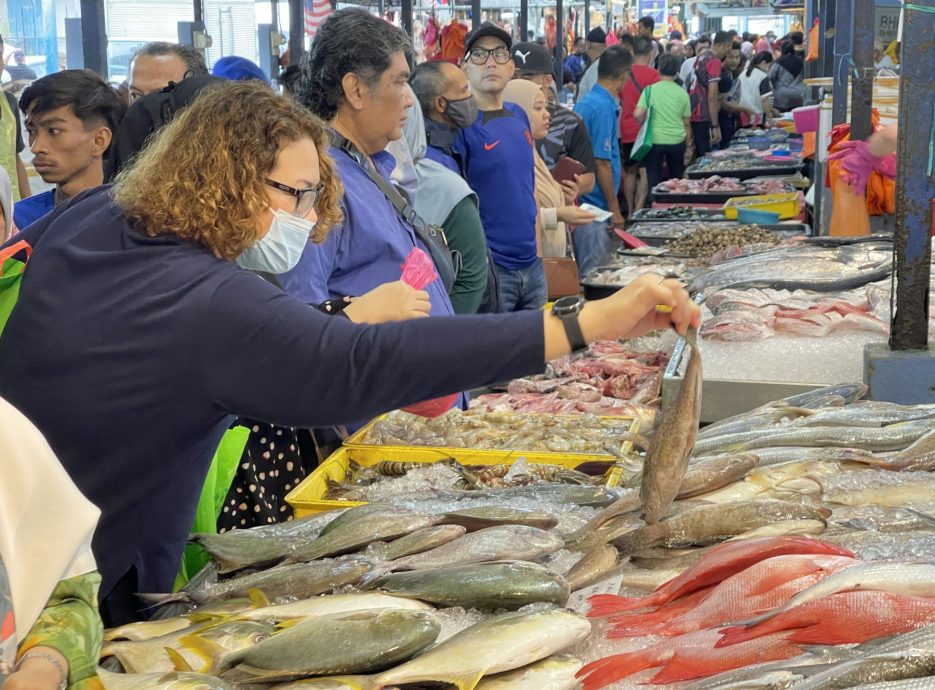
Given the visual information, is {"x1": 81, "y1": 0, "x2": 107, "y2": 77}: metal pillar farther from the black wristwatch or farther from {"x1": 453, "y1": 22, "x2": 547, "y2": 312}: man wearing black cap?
the black wristwatch

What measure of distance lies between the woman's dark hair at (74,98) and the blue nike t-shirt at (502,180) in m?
2.15

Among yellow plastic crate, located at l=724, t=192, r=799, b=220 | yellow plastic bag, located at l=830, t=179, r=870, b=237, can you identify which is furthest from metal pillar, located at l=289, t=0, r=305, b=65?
yellow plastic bag, located at l=830, t=179, r=870, b=237

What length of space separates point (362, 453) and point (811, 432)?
1378 millimetres

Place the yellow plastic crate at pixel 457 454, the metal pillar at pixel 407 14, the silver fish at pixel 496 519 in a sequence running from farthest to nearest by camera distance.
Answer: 1. the metal pillar at pixel 407 14
2. the yellow plastic crate at pixel 457 454
3. the silver fish at pixel 496 519

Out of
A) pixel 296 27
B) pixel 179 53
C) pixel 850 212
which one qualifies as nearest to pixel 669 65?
pixel 296 27

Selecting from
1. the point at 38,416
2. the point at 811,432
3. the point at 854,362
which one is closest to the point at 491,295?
the point at 854,362

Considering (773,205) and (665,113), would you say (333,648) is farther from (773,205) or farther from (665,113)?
(665,113)

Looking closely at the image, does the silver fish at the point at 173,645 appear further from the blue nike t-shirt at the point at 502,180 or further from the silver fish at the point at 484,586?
the blue nike t-shirt at the point at 502,180

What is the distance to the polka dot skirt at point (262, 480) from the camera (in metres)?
3.09

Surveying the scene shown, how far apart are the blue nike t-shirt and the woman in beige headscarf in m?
0.62

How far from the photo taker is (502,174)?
6.25 metres

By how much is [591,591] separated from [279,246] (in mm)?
965

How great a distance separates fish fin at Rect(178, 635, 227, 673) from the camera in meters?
1.97

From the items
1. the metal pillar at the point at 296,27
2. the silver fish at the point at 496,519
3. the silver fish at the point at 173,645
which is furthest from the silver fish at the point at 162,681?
the metal pillar at the point at 296,27
